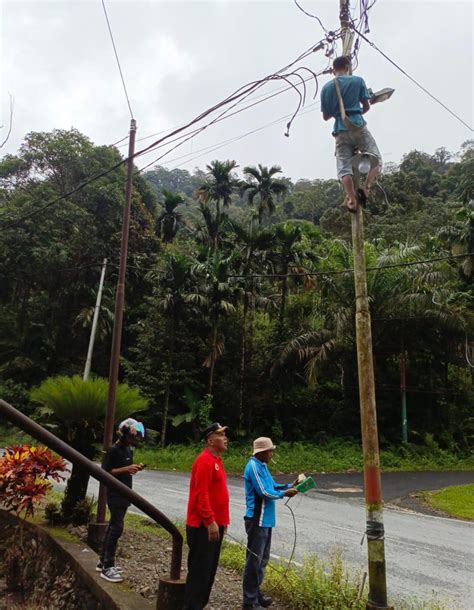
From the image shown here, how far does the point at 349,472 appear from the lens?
62.0ft

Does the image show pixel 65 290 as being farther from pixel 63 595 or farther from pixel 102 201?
pixel 63 595

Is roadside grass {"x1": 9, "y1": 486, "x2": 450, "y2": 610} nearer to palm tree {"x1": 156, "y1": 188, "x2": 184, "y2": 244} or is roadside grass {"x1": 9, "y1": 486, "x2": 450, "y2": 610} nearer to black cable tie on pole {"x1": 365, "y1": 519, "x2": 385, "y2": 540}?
black cable tie on pole {"x1": 365, "y1": 519, "x2": 385, "y2": 540}

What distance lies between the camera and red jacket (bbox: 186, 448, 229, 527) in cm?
391

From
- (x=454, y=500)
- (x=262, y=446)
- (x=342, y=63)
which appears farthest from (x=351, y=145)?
(x=454, y=500)

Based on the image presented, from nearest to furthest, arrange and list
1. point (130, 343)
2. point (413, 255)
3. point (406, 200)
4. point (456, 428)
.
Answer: point (413, 255), point (456, 428), point (130, 343), point (406, 200)

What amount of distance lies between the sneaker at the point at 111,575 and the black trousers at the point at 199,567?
→ 106 centimetres

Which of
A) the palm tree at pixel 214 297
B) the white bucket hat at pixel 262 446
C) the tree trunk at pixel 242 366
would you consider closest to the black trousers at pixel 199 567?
the white bucket hat at pixel 262 446

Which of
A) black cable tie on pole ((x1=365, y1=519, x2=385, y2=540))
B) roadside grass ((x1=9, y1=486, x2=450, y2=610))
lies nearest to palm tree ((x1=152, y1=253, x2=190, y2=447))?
roadside grass ((x1=9, y1=486, x2=450, y2=610))

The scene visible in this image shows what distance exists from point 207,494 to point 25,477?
3.35m

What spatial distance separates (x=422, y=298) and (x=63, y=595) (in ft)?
60.7

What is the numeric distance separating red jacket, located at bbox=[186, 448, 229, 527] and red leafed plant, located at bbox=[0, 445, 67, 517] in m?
3.07

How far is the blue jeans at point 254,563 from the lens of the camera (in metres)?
4.31

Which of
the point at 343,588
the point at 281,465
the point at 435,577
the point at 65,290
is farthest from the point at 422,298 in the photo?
the point at 65,290

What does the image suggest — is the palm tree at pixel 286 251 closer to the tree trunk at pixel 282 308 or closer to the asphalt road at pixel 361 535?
the tree trunk at pixel 282 308
